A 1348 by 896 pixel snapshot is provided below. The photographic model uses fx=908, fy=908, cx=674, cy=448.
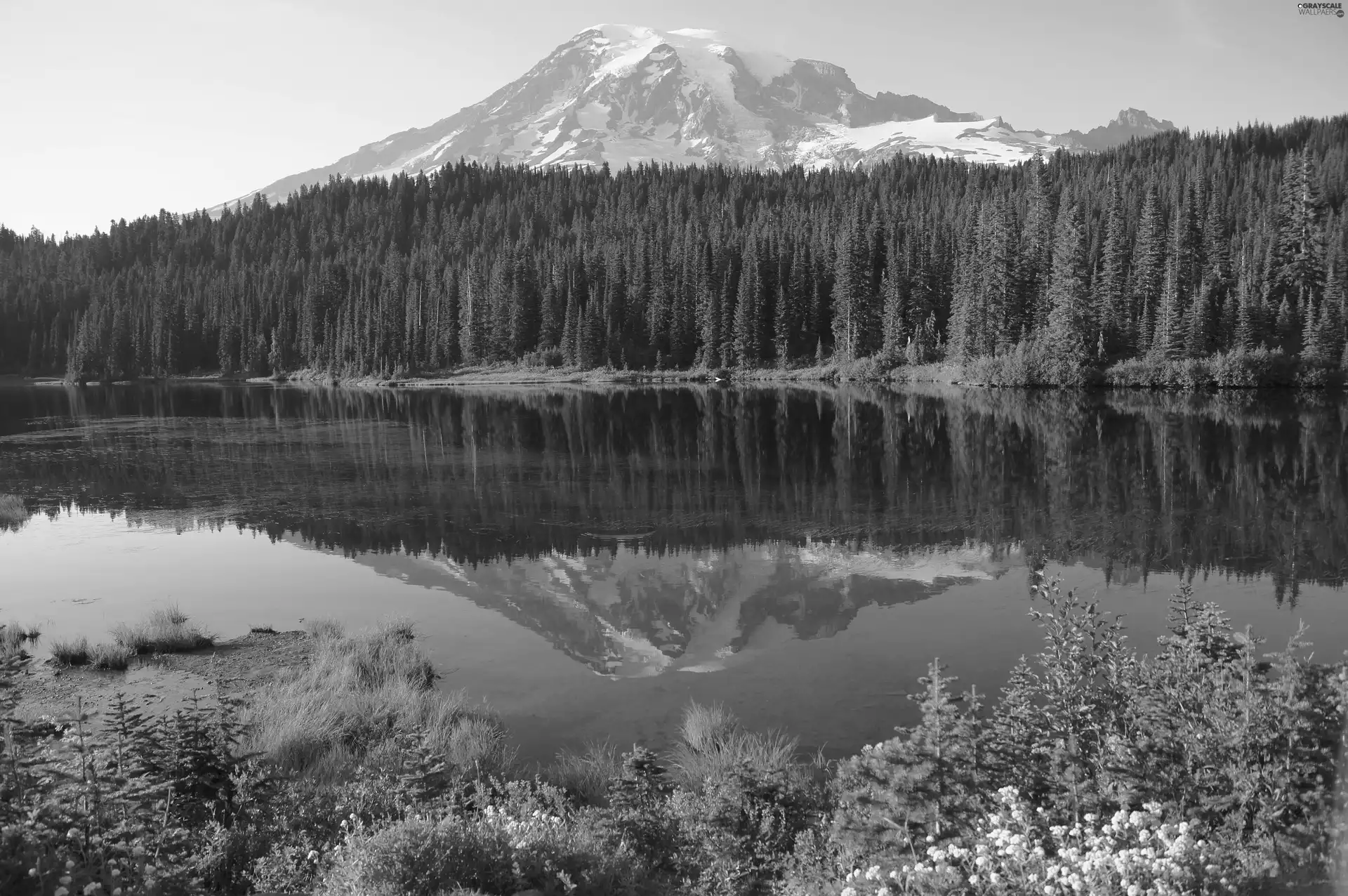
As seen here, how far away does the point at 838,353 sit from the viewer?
388 feet

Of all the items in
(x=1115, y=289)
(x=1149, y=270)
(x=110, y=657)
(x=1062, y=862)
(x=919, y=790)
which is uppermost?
(x=1149, y=270)

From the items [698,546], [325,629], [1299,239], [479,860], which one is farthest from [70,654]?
[1299,239]

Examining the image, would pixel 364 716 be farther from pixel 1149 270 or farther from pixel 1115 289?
pixel 1149 270

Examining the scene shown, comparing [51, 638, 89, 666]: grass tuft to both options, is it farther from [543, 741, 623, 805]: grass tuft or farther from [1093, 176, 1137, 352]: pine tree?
[1093, 176, 1137, 352]: pine tree

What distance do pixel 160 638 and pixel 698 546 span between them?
1389 cm

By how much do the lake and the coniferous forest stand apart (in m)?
39.9

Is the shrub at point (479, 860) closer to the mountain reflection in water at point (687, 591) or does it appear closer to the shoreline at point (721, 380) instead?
the mountain reflection in water at point (687, 591)

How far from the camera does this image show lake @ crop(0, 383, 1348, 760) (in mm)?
16750

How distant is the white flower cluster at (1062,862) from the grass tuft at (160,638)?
15920mm

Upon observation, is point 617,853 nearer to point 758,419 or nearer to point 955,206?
point 758,419

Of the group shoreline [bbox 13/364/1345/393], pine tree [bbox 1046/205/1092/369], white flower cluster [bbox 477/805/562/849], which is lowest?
white flower cluster [bbox 477/805/562/849]

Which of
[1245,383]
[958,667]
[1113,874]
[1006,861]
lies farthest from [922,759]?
[1245,383]

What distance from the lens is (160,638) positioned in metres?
18.8

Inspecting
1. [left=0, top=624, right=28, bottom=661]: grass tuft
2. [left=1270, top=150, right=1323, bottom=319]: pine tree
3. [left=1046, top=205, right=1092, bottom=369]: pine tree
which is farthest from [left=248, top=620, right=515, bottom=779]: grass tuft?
[left=1270, top=150, right=1323, bottom=319]: pine tree
